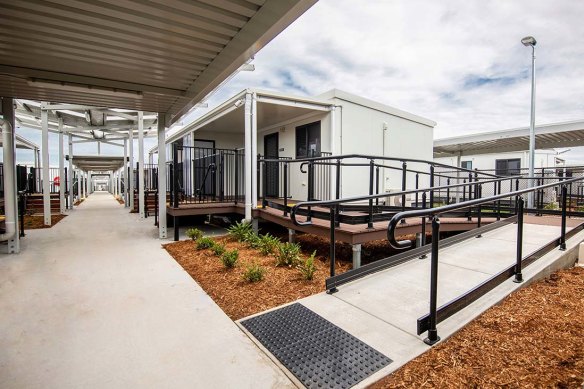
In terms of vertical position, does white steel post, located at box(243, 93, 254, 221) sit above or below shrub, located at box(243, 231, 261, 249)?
above

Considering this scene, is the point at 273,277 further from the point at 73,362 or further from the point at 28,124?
the point at 28,124

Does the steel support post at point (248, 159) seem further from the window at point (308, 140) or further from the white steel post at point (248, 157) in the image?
the window at point (308, 140)

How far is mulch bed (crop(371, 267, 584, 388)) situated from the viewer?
67.7 inches

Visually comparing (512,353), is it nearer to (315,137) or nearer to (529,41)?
(315,137)

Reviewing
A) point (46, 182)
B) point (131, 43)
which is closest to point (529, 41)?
point (131, 43)

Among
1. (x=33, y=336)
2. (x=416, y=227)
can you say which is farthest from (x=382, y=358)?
(x=416, y=227)

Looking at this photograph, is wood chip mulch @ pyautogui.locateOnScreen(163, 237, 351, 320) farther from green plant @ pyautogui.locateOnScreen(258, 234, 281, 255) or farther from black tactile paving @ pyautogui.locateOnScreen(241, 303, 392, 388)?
black tactile paving @ pyautogui.locateOnScreen(241, 303, 392, 388)

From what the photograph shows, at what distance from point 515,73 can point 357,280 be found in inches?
604

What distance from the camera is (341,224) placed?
435 cm

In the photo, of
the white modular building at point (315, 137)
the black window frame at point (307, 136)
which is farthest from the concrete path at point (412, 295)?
the black window frame at point (307, 136)

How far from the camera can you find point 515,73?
13.5 metres

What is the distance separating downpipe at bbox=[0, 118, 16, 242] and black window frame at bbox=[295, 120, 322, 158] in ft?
20.6

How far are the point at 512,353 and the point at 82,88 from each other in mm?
6554

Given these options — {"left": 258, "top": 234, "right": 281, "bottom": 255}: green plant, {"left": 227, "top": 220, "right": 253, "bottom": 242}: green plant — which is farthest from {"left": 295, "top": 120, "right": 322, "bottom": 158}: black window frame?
{"left": 258, "top": 234, "right": 281, "bottom": 255}: green plant
